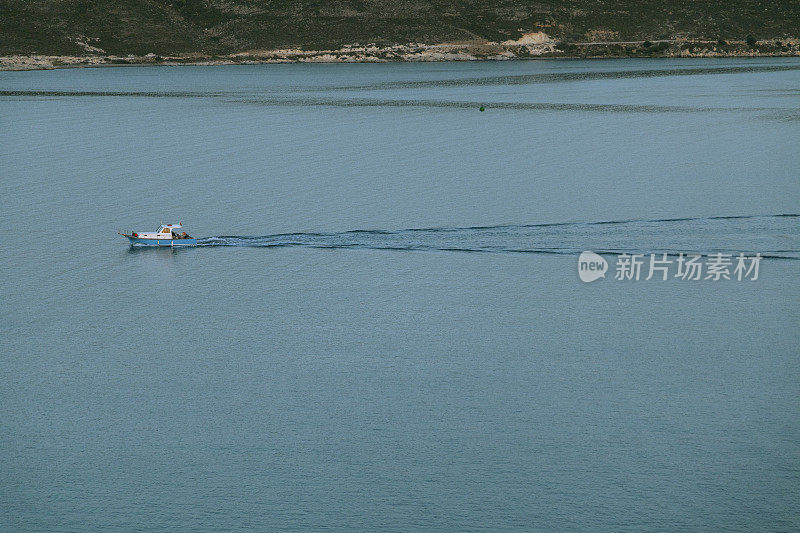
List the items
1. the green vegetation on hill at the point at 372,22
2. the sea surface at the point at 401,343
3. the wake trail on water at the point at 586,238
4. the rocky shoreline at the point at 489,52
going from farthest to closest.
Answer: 1. the green vegetation on hill at the point at 372,22
2. the rocky shoreline at the point at 489,52
3. the wake trail on water at the point at 586,238
4. the sea surface at the point at 401,343

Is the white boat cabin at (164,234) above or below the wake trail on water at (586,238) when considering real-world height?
below

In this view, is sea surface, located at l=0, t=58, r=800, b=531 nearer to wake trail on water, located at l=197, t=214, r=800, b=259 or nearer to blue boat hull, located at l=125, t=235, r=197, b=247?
wake trail on water, located at l=197, t=214, r=800, b=259

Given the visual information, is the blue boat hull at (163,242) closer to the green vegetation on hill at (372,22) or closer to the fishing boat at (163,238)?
the fishing boat at (163,238)

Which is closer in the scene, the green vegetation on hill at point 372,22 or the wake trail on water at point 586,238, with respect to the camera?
the wake trail on water at point 586,238

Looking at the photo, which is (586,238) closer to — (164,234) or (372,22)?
(164,234)

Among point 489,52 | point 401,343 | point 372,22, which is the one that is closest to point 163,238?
point 401,343

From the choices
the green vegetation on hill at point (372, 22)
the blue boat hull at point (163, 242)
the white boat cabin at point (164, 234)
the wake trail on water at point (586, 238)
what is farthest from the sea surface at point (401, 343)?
the green vegetation on hill at point (372, 22)

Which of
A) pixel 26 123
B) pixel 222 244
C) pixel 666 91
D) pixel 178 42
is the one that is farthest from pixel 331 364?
pixel 178 42
